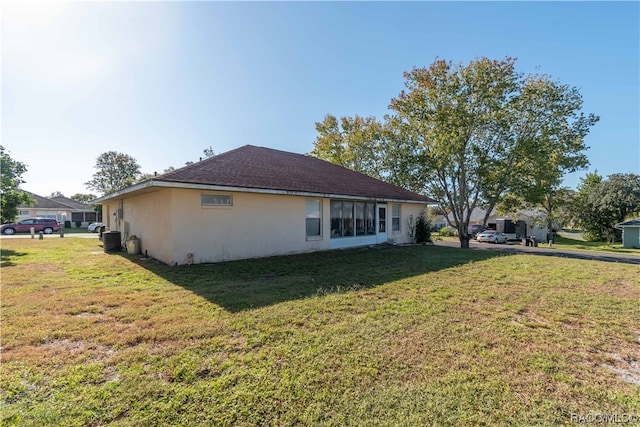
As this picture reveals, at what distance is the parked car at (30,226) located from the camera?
25.7 metres

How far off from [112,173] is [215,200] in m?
52.5

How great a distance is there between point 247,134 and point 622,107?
23854 mm

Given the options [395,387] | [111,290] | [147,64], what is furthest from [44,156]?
[395,387]

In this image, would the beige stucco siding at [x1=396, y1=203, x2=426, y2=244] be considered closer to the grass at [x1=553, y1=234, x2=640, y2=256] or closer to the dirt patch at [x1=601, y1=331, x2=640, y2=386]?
the dirt patch at [x1=601, y1=331, x2=640, y2=386]

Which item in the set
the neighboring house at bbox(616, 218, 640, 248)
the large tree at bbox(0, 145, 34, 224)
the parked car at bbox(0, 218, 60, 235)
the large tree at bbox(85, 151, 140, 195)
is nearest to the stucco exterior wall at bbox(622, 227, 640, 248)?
the neighboring house at bbox(616, 218, 640, 248)

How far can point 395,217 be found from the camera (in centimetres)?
1630

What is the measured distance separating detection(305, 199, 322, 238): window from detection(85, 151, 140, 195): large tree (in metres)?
48.8

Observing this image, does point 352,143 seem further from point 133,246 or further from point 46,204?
point 46,204

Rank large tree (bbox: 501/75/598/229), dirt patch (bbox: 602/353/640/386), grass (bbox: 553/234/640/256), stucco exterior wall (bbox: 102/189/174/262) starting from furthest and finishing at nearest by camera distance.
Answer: grass (bbox: 553/234/640/256)
large tree (bbox: 501/75/598/229)
stucco exterior wall (bbox: 102/189/174/262)
dirt patch (bbox: 602/353/640/386)

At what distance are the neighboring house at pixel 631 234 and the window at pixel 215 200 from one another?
35.6 meters

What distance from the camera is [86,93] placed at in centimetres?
934

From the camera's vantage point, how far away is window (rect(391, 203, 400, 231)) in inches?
631

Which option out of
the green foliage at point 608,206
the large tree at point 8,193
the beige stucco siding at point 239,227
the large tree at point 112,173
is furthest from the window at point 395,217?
the large tree at point 112,173

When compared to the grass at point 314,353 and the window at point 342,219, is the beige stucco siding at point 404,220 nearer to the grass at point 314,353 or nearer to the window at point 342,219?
the window at point 342,219
